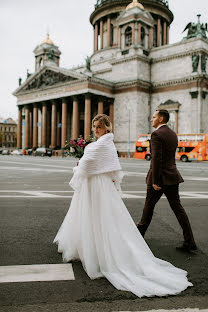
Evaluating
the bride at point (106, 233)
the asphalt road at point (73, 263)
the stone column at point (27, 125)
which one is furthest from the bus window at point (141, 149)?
the bride at point (106, 233)

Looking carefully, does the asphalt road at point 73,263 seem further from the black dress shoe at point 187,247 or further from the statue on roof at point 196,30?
the statue on roof at point 196,30

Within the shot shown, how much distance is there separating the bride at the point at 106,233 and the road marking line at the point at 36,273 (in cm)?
22

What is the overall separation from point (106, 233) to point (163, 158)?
1.58m

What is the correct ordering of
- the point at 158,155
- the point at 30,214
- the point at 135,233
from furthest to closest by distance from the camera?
the point at 30,214 → the point at 158,155 → the point at 135,233

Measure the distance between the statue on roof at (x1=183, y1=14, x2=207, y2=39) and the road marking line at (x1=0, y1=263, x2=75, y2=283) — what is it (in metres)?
48.2

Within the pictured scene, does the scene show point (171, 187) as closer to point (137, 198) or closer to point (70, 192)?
point (137, 198)

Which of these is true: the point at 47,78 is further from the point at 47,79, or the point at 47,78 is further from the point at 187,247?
the point at 187,247

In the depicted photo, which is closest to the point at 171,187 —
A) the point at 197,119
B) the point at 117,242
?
the point at 117,242

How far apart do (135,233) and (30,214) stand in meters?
3.65

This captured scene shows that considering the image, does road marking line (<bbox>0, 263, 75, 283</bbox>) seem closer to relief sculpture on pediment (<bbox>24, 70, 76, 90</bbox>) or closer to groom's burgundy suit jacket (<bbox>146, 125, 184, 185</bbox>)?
groom's burgundy suit jacket (<bbox>146, 125, 184, 185</bbox>)

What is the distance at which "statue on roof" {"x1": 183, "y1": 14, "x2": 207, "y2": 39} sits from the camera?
153 feet

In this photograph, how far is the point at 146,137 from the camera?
41656 millimetres

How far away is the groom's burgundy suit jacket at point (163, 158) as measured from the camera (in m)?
4.70

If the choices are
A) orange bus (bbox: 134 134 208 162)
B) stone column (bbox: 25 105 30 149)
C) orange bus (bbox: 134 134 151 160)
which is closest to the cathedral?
stone column (bbox: 25 105 30 149)
